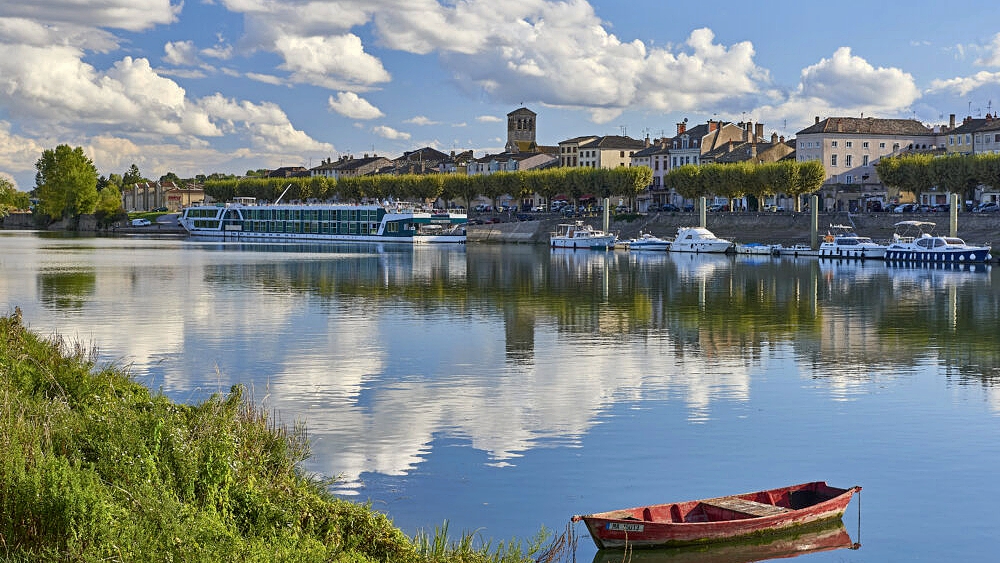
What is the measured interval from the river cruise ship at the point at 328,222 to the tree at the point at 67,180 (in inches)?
504

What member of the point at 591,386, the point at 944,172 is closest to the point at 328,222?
the point at 944,172

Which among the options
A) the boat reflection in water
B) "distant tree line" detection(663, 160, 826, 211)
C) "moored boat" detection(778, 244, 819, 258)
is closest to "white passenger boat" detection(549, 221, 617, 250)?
"distant tree line" detection(663, 160, 826, 211)

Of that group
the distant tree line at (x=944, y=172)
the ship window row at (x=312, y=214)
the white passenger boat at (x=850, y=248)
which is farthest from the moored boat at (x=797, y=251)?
the ship window row at (x=312, y=214)

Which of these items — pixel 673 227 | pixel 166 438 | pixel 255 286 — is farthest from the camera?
pixel 673 227

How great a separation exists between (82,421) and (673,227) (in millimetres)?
102351

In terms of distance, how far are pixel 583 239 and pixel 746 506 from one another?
93.5 metres

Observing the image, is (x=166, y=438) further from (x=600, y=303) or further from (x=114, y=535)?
(x=600, y=303)

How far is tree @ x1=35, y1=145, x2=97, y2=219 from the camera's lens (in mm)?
155300

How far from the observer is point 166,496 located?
33.9ft

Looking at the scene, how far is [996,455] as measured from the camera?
18406mm

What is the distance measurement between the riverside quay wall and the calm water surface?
119ft

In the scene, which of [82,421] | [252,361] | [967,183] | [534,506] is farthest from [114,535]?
[967,183]

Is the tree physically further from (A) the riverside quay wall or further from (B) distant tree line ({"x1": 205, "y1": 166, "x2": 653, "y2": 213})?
(A) the riverside quay wall

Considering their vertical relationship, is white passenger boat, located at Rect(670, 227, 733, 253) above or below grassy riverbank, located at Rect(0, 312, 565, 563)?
above
